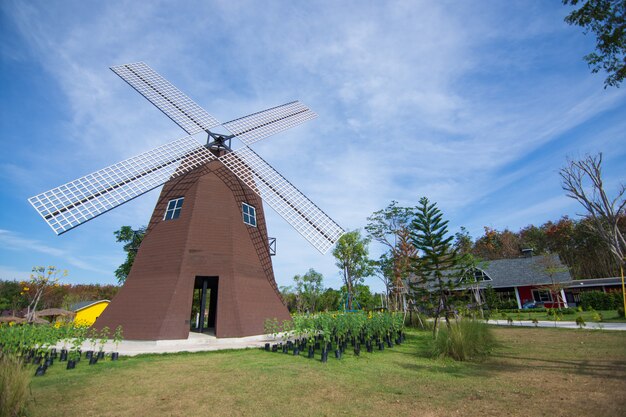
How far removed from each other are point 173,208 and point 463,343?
512 inches

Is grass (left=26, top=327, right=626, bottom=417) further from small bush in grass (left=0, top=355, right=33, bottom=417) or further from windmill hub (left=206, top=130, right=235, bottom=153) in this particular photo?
windmill hub (left=206, top=130, right=235, bottom=153)

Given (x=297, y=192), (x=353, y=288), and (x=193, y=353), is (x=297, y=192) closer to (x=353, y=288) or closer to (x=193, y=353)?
(x=193, y=353)

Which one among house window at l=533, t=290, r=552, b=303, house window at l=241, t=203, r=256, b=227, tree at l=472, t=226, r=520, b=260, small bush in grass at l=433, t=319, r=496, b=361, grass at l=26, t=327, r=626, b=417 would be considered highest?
tree at l=472, t=226, r=520, b=260

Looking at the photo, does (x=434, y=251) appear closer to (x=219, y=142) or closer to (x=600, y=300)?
(x=219, y=142)

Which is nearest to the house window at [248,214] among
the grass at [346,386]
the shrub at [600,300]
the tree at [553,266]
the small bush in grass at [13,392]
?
the grass at [346,386]

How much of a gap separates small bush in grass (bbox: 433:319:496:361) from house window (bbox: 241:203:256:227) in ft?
32.9

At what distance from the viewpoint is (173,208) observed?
1412 cm

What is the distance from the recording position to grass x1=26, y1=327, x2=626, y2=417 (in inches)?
174

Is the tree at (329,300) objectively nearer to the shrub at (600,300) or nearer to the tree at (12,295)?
the shrub at (600,300)

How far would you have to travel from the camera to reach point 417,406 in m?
4.47

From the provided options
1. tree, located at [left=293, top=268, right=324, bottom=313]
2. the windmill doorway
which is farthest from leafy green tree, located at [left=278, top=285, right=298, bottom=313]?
the windmill doorway

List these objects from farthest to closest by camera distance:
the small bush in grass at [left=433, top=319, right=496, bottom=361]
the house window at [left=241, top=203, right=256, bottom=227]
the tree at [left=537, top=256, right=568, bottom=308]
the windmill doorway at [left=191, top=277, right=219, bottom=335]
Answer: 1. the tree at [left=537, top=256, right=568, bottom=308]
2. the house window at [left=241, top=203, right=256, bottom=227]
3. the windmill doorway at [left=191, top=277, right=219, bottom=335]
4. the small bush in grass at [left=433, top=319, right=496, bottom=361]

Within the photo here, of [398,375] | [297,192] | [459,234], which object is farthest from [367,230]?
[398,375]

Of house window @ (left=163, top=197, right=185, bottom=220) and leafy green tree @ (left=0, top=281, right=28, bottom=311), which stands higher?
house window @ (left=163, top=197, right=185, bottom=220)
